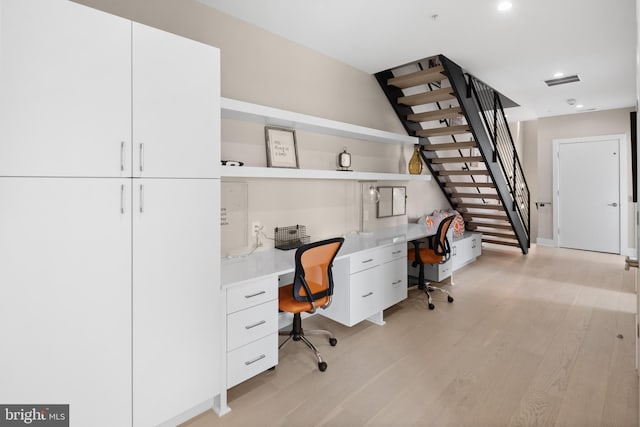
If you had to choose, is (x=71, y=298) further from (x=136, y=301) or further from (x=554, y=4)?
(x=554, y=4)

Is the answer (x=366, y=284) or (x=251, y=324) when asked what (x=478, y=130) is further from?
(x=251, y=324)

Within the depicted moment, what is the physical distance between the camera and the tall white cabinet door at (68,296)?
1376 millimetres

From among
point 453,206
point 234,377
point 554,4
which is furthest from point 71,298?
point 453,206

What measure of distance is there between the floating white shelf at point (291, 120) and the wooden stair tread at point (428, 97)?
0.58 m

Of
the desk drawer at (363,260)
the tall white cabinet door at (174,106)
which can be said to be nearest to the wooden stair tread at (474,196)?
the desk drawer at (363,260)

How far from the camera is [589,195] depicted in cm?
632

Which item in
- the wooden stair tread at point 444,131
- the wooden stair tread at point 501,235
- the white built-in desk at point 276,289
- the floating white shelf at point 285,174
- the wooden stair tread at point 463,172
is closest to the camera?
the white built-in desk at point 276,289

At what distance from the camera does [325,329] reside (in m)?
3.12

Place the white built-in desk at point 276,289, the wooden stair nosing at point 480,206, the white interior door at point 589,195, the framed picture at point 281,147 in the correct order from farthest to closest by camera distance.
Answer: the white interior door at point 589,195 → the wooden stair nosing at point 480,206 → the framed picture at point 281,147 → the white built-in desk at point 276,289

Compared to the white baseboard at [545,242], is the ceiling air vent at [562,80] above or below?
above

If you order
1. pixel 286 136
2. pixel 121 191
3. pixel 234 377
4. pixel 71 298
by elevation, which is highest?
pixel 286 136

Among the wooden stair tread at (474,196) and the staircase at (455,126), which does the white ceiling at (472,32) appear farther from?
the wooden stair tread at (474,196)

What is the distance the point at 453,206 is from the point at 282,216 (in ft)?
12.6

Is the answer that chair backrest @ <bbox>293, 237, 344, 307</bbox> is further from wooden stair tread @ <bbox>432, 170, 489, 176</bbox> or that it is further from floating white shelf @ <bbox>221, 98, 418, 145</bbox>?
wooden stair tread @ <bbox>432, 170, 489, 176</bbox>
